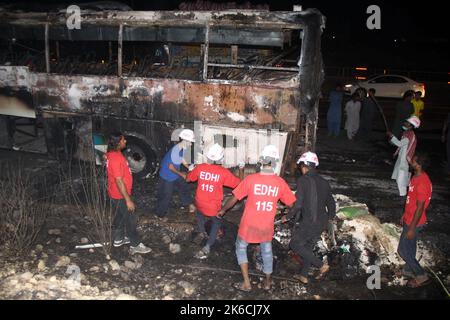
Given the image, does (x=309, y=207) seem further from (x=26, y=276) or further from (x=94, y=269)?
(x=26, y=276)

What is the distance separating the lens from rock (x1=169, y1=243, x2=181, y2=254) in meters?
5.08

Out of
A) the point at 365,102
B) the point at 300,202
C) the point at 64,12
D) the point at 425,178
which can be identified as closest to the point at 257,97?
the point at 300,202

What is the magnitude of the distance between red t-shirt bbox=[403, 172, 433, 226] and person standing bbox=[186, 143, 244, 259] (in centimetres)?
204

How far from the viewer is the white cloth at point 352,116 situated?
1045 centimetres

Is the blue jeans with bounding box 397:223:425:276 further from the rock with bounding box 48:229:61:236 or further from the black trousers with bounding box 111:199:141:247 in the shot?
the rock with bounding box 48:229:61:236

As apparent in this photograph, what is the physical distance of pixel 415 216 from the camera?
14.0 feet

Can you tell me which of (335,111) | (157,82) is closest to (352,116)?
(335,111)

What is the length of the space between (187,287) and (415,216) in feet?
8.71

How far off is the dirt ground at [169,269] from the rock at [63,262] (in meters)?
0.01

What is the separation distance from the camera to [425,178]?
14.0 ft

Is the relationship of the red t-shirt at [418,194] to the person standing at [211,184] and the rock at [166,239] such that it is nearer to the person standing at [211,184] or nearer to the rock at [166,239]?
the person standing at [211,184]

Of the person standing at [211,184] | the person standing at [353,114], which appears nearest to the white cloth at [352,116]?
the person standing at [353,114]

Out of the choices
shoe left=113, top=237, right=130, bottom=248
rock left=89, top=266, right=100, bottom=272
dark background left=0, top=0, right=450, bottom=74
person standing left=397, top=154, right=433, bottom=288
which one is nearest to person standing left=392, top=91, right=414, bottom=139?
person standing left=397, top=154, right=433, bottom=288
